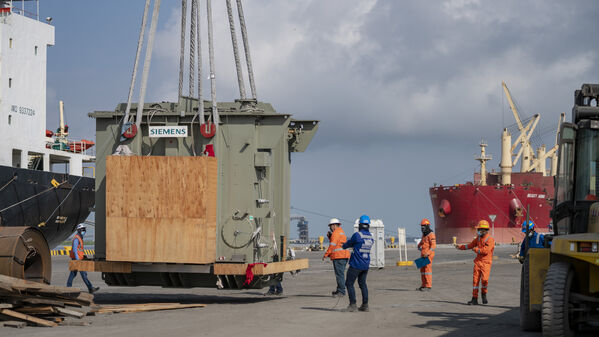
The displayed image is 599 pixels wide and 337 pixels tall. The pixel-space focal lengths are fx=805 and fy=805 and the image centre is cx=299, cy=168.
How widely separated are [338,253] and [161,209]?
397cm

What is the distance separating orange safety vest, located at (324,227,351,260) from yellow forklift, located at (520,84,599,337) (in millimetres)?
6006

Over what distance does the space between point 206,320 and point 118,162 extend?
3932 mm

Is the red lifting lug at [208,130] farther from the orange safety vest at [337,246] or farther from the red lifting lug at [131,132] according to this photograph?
the orange safety vest at [337,246]

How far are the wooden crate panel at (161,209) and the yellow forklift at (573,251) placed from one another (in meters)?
6.08

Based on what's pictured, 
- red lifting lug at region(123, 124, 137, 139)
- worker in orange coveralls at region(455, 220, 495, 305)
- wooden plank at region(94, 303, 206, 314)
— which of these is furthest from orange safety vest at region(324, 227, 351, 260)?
red lifting lug at region(123, 124, 137, 139)

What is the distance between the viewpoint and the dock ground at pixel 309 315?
10977 mm

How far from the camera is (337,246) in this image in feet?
55.0

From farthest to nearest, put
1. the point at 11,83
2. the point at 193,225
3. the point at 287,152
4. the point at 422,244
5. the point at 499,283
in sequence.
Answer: the point at 11,83, the point at 499,283, the point at 422,244, the point at 287,152, the point at 193,225

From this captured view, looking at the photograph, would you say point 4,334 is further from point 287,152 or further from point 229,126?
point 287,152

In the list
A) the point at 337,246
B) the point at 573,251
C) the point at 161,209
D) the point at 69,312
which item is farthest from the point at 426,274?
the point at 573,251

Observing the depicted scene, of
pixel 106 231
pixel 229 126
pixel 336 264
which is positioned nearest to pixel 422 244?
pixel 336 264

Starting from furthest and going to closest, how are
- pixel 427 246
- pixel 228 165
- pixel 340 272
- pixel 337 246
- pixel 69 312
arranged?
pixel 427 246 → pixel 337 246 → pixel 340 272 → pixel 228 165 → pixel 69 312

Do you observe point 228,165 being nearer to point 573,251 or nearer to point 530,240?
point 530,240

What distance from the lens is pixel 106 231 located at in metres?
14.9
